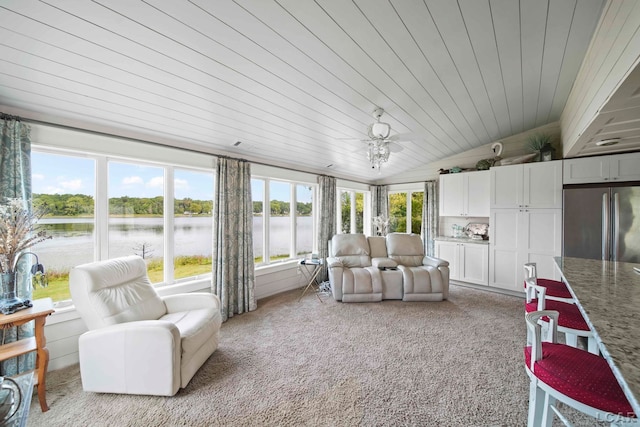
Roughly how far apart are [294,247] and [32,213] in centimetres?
338

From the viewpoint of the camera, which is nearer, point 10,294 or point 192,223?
point 10,294

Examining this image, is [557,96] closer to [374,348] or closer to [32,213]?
[374,348]

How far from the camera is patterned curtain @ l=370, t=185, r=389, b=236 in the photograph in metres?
6.46

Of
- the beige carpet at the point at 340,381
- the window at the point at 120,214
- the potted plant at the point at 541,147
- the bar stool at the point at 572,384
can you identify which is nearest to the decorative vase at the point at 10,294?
the window at the point at 120,214

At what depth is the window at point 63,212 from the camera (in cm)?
232

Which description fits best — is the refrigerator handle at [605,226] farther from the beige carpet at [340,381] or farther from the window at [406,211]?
the window at [406,211]

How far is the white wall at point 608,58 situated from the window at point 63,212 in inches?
167

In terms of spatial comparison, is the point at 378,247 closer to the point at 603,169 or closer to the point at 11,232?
the point at 603,169

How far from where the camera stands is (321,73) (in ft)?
6.98

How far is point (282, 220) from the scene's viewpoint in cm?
463

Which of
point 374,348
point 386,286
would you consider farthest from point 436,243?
point 374,348

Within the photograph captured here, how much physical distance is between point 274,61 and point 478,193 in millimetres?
4422

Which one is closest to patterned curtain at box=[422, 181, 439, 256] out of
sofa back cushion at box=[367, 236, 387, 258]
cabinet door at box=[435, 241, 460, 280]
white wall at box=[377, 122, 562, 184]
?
white wall at box=[377, 122, 562, 184]

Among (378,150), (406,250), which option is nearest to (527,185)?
(406,250)
